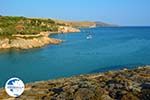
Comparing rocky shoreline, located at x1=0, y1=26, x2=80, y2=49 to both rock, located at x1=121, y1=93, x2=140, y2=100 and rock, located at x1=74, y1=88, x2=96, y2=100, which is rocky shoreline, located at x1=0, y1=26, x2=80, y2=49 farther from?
rock, located at x1=121, y1=93, x2=140, y2=100

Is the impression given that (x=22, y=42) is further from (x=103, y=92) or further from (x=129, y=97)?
(x=129, y=97)

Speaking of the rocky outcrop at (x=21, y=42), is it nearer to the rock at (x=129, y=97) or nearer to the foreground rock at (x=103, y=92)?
the foreground rock at (x=103, y=92)

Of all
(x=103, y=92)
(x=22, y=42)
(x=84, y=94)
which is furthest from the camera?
(x=22, y=42)

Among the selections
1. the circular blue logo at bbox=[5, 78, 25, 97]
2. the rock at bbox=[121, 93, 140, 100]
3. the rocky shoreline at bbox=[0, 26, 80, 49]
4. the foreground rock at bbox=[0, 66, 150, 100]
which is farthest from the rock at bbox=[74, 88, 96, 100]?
the rocky shoreline at bbox=[0, 26, 80, 49]

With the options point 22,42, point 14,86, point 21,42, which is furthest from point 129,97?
point 21,42

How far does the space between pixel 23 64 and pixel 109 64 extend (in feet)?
53.7

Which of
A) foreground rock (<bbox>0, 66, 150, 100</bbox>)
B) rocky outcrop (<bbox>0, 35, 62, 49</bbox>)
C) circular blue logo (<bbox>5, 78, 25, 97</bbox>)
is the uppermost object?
circular blue logo (<bbox>5, 78, 25, 97</bbox>)

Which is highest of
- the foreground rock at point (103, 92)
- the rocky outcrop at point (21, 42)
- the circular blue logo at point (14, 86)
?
the circular blue logo at point (14, 86)

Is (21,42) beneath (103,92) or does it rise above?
beneath

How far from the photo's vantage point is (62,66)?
2355 inches

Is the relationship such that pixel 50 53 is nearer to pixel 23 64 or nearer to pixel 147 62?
pixel 23 64

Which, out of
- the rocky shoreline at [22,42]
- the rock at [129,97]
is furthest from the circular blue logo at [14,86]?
the rocky shoreline at [22,42]

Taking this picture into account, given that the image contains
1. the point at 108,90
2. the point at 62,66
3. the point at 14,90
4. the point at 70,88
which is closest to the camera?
the point at 14,90

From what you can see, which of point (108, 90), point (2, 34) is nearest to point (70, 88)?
point (108, 90)
